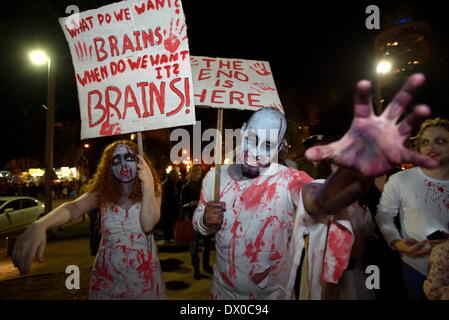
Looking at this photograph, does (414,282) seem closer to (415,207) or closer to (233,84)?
(415,207)

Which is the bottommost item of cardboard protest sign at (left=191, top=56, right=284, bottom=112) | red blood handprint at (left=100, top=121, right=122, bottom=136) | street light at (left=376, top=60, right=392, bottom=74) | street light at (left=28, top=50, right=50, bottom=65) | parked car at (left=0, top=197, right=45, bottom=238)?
parked car at (left=0, top=197, right=45, bottom=238)

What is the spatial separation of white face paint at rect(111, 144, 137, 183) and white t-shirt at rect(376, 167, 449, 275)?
2.62 m

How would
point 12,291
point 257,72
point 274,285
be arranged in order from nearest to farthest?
1. point 274,285
2. point 257,72
3. point 12,291

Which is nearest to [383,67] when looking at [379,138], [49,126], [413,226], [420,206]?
[420,206]

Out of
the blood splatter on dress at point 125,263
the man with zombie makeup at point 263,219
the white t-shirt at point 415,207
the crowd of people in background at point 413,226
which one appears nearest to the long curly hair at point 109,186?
the blood splatter on dress at point 125,263

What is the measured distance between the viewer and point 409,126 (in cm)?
122

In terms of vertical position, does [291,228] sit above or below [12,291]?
above

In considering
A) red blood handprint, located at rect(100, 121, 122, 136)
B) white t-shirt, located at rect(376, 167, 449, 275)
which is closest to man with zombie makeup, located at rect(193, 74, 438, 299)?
red blood handprint, located at rect(100, 121, 122, 136)

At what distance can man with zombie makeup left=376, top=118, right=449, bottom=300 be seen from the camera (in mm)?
2701

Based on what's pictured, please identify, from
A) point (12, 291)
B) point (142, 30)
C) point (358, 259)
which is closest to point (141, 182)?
point (142, 30)

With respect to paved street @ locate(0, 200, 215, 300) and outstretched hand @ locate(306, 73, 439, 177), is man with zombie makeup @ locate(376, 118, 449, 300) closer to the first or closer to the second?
outstretched hand @ locate(306, 73, 439, 177)

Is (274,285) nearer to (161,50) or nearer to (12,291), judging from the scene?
(161,50)

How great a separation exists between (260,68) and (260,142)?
5.40 ft
